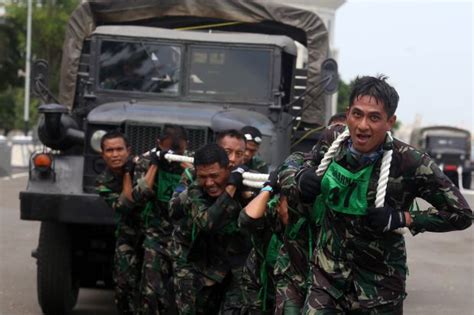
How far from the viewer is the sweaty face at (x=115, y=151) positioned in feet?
28.3

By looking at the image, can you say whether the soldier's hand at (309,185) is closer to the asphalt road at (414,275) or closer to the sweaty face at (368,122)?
the sweaty face at (368,122)

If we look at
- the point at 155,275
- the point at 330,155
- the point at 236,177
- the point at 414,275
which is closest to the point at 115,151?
the point at 155,275

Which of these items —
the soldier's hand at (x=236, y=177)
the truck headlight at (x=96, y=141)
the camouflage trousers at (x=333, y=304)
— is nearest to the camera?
the camouflage trousers at (x=333, y=304)

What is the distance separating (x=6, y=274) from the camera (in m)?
12.8

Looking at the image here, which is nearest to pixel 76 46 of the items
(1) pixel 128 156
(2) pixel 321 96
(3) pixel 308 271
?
(2) pixel 321 96

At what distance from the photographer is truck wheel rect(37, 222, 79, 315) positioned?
951 cm

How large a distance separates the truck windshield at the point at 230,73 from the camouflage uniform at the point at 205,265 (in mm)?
3624

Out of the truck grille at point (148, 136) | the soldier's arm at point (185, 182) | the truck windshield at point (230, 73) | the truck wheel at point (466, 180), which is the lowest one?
the truck wheel at point (466, 180)

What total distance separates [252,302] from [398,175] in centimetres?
179

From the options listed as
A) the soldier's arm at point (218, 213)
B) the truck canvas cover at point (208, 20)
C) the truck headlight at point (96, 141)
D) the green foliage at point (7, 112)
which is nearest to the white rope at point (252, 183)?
the soldier's arm at point (218, 213)

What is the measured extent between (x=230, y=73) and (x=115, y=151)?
8.89 feet

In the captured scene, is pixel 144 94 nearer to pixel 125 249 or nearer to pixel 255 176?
pixel 125 249

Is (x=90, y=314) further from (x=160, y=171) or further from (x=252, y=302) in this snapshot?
(x=252, y=302)

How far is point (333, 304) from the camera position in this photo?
534cm
